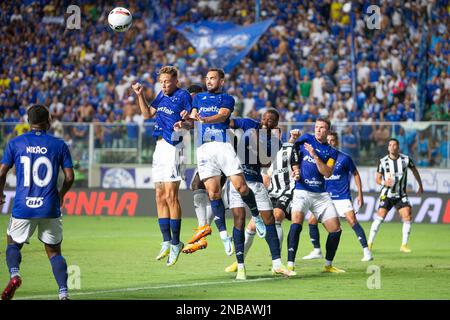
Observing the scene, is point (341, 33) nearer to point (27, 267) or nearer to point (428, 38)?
point (428, 38)

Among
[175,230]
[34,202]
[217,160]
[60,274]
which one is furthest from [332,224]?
[34,202]

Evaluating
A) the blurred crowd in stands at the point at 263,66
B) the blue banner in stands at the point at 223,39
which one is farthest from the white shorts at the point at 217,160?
the blue banner in stands at the point at 223,39

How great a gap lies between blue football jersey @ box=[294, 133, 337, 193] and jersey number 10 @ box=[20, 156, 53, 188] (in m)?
4.99

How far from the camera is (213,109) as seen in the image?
13.6m

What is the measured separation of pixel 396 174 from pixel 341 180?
3.16m

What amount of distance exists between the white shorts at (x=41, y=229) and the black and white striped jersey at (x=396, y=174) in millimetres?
10749

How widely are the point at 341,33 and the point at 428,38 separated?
347 centimetres

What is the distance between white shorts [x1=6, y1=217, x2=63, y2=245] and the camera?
10.5 metres

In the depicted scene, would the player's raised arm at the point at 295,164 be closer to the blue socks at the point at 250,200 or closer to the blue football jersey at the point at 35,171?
the blue socks at the point at 250,200

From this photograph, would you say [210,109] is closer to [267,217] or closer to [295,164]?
[295,164]

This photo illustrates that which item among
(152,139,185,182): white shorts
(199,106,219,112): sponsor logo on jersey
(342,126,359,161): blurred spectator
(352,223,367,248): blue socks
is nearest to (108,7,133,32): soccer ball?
(152,139,185,182): white shorts

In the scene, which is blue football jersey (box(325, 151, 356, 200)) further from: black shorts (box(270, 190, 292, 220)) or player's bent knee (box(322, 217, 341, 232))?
player's bent knee (box(322, 217, 341, 232))

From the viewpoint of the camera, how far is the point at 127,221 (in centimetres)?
2664

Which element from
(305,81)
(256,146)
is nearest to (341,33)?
(305,81)
